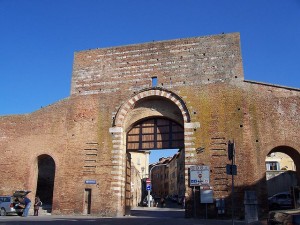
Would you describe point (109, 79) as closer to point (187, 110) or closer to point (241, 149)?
point (187, 110)

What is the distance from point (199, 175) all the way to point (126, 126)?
553cm

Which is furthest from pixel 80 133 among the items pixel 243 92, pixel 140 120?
pixel 243 92

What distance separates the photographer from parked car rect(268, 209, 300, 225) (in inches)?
280

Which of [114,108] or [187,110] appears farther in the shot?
[114,108]

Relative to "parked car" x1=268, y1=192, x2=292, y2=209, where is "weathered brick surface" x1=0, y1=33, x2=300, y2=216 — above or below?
above

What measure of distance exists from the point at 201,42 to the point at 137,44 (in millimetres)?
4210

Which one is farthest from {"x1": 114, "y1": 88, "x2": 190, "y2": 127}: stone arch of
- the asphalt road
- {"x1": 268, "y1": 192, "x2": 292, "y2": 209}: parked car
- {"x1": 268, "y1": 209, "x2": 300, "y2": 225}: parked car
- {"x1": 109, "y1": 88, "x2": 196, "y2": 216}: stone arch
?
{"x1": 268, "y1": 209, "x2": 300, "y2": 225}: parked car

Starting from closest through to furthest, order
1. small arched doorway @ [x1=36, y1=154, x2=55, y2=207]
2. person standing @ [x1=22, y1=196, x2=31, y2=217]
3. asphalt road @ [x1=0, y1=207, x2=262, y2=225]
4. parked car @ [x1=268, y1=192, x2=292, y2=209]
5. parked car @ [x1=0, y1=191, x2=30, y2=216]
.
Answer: asphalt road @ [x1=0, y1=207, x2=262, y2=225] → person standing @ [x1=22, y1=196, x2=31, y2=217] → parked car @ [x1=0, y1=191, x2=30, y2=216] → parked car @ [x1=268, y1=192, x2=292, y2=209] → small arched doorway @ [x1=36, y1=154, x2=55, y2=207]

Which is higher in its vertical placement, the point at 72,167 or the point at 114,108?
the point at 114,108

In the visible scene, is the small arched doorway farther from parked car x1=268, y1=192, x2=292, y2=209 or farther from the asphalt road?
parked car x1=268, y1=192, x2=292, y2=209

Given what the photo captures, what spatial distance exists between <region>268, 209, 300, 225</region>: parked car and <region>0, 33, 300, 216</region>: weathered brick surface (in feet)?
30.3

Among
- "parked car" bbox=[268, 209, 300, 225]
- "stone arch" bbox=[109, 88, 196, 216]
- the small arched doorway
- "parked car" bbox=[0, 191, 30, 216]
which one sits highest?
"stone arch" bbox=[109, 88, 196, 216]

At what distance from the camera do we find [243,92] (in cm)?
1881

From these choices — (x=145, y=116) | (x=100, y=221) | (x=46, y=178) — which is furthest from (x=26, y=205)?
(x=145, y=116)
